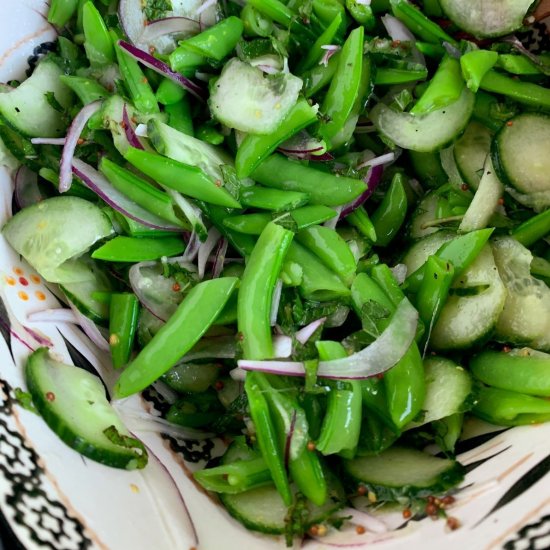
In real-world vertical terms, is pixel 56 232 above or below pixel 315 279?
above

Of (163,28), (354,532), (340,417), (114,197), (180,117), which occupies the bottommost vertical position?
(354,532)

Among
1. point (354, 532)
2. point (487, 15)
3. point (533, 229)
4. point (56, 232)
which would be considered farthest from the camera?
point (487, 15)

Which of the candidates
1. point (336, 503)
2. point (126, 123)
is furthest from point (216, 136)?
point (336, 503)

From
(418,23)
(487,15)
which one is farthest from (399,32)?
(487,15)

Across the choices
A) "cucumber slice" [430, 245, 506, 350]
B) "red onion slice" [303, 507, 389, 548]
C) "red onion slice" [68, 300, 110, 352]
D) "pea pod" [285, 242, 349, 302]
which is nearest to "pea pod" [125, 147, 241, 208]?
"pea pod" [285, 242, 349, 302]

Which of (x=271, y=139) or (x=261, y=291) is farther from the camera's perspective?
(x=271, y=139)

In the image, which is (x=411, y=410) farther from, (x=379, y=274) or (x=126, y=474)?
(x=126, y=474)

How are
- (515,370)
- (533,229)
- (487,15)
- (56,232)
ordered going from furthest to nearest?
(487,15) → (533,229) → (56,232) → (515,370)

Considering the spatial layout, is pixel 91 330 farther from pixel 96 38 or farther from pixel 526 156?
pixel 526 156
